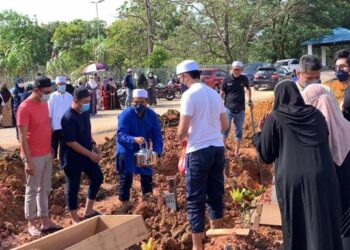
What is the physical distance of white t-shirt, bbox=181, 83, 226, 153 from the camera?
17.3ft

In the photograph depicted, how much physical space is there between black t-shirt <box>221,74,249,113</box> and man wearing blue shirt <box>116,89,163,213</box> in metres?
3.28

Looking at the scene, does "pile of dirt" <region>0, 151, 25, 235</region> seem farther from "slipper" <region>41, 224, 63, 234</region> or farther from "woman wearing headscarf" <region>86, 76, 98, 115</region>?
"woman wearing headscarf" <region>86, 76, 98, 115</region>

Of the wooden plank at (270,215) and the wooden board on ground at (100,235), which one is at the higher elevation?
the wooden board on ground at (100,235)

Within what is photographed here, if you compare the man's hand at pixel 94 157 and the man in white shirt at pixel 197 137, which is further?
the man's hand at pixel 94 157

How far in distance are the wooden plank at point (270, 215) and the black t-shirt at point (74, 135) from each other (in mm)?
2106

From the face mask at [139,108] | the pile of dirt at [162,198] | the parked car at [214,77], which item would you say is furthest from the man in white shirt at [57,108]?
the parked car at [214,77]

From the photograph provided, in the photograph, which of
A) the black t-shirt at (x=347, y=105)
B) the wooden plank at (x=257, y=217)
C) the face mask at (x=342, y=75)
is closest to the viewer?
the black t-shirt at (x=347, y=105)

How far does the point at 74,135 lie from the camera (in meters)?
6.52

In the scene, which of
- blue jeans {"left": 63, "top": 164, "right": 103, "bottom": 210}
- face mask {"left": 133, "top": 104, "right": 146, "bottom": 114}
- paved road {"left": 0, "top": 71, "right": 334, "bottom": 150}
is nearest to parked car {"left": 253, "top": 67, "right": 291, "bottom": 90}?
paved road {"left": 0, "top": 71, "right": 334, "bottom": 150}

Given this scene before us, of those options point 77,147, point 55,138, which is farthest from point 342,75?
point 55,138

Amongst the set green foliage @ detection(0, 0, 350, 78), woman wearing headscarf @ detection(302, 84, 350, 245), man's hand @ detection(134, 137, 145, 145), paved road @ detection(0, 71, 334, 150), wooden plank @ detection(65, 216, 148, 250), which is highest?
green foliage @ detection(0, 0, 350, 78)

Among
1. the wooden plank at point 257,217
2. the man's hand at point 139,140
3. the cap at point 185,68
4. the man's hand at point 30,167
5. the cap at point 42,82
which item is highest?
the cap at point 185,68

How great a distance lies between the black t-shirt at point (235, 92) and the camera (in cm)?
1008

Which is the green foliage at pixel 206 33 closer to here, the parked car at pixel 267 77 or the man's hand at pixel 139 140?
the parked car at pixel 267 77
